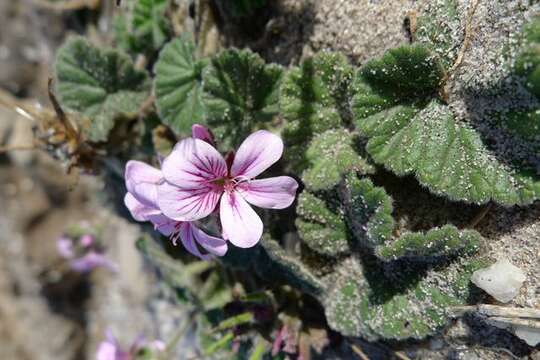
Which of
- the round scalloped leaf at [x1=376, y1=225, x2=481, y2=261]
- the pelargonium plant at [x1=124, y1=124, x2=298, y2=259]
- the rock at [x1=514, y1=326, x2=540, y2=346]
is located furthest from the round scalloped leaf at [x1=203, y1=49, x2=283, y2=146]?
the rock at [x1=514, y1=326, x2=540, y2=346]

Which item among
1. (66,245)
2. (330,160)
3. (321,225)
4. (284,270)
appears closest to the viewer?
(330,160)

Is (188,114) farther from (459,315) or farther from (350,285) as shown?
(459,315)

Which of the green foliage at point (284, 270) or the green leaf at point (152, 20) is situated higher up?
the green leaf at point (152, 20)

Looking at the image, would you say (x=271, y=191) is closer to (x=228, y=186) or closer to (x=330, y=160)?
(x=228, y=186)

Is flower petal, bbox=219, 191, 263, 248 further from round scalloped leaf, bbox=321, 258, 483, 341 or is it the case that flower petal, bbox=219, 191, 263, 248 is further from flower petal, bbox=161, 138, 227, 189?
round scalloped leaf, bbox=321, 258, 483, 341

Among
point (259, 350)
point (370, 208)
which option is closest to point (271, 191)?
point (370, 208)

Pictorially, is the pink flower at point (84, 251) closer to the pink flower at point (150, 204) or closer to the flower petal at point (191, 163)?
the pink flower at point (150, 204)

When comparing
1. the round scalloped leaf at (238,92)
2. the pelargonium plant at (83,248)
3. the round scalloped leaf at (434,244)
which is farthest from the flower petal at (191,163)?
the pelargonium plant at (83,248)
